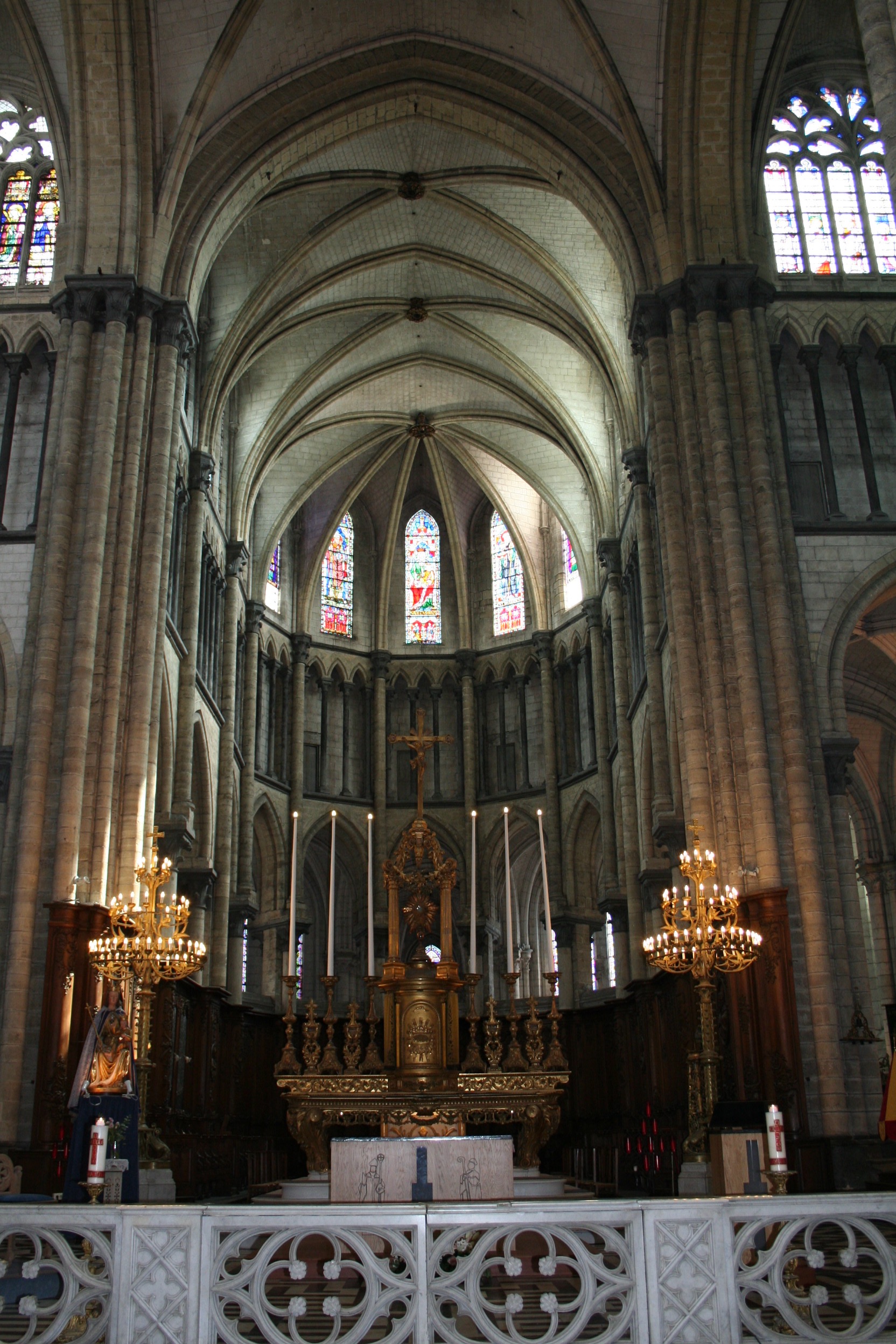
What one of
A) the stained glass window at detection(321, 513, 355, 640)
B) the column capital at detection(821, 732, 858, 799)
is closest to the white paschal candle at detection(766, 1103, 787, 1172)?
the column capital at detection(821, 732, 858, 799)

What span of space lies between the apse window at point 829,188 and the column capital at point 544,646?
14.1m

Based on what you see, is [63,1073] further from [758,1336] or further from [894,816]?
[894,816]

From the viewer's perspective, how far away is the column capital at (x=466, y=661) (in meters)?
34.2

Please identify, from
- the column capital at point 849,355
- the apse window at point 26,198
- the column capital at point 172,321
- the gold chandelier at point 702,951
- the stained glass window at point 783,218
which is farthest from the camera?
the apse window at point 26,198

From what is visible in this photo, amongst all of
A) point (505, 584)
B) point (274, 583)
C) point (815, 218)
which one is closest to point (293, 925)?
point (815, 218)

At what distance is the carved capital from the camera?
112 feet

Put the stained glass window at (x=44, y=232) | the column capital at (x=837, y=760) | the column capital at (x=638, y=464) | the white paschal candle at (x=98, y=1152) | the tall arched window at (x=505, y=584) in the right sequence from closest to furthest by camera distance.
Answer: the white paschal candle at (x=98, y=1152) → the column capital at (x=837, y=760) → the stained glass window at (x=44, y=232) → the column capital at (x=638, y=464) → the tall arched window at (x=505, y=584)

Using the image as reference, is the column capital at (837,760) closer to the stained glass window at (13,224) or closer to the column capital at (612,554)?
the column capital at (612,554)

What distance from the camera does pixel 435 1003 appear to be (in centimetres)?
1662

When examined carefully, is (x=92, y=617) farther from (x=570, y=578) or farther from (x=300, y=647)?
(x=570, y=578)

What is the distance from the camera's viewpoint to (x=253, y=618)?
98.5 feet

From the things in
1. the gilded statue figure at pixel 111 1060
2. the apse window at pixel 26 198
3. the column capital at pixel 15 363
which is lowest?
the gilded statue figure at pixel 111 1060

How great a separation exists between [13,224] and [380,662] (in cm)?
1547

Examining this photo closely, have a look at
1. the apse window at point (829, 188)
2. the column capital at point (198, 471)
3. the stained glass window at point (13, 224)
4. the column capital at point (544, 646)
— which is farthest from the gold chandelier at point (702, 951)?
the column capital at point (544, 646)
